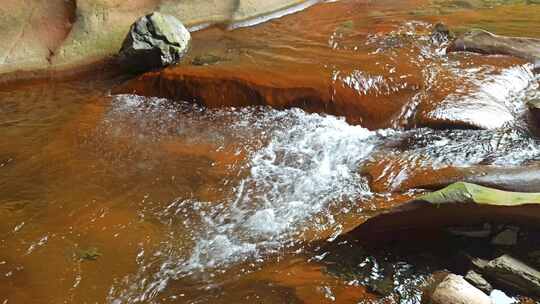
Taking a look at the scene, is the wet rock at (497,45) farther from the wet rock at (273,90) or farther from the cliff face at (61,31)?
the cliff face at (61,31)

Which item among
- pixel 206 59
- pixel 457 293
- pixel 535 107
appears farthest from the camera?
pixel 206 59

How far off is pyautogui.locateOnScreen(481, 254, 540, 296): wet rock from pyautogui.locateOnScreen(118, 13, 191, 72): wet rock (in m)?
5.78

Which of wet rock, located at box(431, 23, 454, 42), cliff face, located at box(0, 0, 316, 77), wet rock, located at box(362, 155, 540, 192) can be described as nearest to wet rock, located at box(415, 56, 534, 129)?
wet rock, located at box(362, 155, 540, 192)

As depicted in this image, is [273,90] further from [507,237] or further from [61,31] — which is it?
[61,31]

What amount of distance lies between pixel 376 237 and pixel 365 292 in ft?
1.88

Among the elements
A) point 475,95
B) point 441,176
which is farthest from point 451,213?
point 475,95

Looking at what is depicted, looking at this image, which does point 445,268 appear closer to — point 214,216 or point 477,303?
point 477,303

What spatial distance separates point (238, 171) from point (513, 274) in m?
2.82

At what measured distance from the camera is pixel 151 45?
7508 mm

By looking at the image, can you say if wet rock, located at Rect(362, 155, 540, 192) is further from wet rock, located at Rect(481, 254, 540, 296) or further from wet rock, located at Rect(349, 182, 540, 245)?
wet rock, located at Rect(481, 254, 540, 296)

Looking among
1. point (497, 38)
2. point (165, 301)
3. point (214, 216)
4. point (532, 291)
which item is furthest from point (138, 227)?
point (497, 38)

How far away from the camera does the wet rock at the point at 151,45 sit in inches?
297

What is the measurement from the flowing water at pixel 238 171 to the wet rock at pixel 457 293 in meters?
0.18

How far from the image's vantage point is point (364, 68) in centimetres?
655
